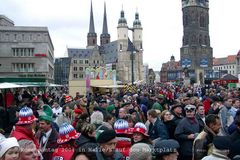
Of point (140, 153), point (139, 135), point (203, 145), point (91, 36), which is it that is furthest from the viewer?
point (91, 36)

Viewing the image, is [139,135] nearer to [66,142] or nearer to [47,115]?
[66,142]

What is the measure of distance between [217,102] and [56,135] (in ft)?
18.4

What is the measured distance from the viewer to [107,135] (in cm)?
432

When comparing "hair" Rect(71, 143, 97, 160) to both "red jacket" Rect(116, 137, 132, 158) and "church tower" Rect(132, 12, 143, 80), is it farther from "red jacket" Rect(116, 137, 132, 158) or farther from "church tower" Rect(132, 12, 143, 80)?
"church tower" Rect(132, 12, 143, 80)

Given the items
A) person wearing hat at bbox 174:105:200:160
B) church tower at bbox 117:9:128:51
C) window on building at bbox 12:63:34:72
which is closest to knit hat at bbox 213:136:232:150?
person wearing hat at bbox 174:105:200:160

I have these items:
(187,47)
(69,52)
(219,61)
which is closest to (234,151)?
(187,47)

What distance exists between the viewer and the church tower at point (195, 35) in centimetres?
8756

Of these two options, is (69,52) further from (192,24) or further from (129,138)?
(129,138)

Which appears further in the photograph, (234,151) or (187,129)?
(187,129)

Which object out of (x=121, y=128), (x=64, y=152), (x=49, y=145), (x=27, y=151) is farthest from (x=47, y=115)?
(x=27, y=151)

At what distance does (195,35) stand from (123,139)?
3386 inches

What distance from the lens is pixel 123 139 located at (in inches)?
219

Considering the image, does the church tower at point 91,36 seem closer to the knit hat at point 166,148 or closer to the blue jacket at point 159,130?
the blue jacket at point 159,130

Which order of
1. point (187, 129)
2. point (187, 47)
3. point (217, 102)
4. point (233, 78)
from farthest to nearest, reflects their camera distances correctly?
point (187, 47) < point (233, 78) < point (217, 102) < point (187, 129)
